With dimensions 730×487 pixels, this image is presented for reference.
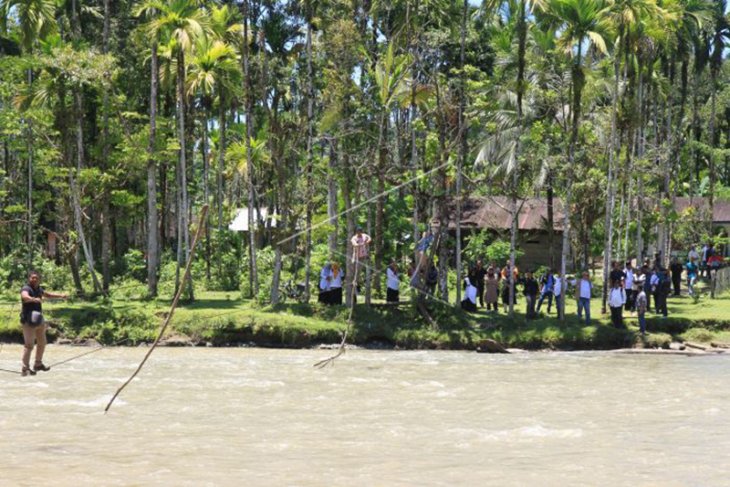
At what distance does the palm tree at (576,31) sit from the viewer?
86.4ft

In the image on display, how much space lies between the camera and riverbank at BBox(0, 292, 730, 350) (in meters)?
26.0

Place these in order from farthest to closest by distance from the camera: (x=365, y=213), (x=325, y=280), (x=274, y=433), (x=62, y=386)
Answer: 1. (x=365, y=213)
2. (x=325, y=280)
3. (x=62, y=386)
4. (x=274, y=433)

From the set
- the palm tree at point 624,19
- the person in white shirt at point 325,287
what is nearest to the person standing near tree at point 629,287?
the palm tree at point 624,19

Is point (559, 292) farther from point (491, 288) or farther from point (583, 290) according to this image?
point (491, 288)

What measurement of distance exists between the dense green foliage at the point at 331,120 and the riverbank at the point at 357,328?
6.98 ft

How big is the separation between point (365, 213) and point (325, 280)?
25.2 feet

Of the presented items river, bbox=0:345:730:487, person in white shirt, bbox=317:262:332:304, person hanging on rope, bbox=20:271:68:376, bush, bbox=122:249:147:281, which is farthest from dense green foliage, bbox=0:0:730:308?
person hanging on rope, bbox=20:271:68:376

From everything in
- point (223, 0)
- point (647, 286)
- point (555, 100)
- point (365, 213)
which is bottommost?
point (647, 286)

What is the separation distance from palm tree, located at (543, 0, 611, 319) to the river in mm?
7031

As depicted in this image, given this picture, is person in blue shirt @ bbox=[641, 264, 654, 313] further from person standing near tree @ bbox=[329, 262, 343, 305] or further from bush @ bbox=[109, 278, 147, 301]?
bush @ bbox=[109, 278, 147, 301]

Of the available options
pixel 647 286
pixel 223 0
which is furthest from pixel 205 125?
pixel 647 286

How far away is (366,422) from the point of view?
15.6m

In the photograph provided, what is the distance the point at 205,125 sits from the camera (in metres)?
37.8

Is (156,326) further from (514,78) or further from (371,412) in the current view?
(514,78)
